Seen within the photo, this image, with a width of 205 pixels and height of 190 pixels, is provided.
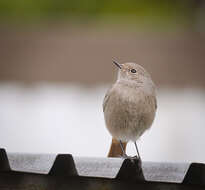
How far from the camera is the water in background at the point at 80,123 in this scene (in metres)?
8.67

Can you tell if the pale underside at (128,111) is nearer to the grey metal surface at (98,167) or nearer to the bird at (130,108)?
the bird at (130,108)

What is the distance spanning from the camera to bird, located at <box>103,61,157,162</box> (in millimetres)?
5176

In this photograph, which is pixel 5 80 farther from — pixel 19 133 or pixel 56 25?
pixel 56 25

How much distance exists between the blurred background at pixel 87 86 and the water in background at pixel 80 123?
0.05ft

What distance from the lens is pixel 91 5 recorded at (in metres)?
10.8

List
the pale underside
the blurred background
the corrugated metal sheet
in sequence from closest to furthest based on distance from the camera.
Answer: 1. the corrugated metal sheet
2. the pale underside
3. the blurred background

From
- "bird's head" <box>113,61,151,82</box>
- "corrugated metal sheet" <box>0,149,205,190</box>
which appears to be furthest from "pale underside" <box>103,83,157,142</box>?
"corrugated metal sheet" <box>0,149,205,190</box>

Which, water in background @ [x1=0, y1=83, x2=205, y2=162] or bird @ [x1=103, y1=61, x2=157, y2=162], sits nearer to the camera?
bird @ [x1=103, y1=61, x2=157, y2=162]

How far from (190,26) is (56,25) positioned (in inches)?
108

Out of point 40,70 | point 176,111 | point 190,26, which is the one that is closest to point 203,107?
point 176,111

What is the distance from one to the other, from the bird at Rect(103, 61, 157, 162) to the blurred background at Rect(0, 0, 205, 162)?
298cm

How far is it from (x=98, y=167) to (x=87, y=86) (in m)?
6.17

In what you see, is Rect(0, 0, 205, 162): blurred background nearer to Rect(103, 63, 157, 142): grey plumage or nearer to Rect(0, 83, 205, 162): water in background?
Rect(0, 83, 205, 162): water in background

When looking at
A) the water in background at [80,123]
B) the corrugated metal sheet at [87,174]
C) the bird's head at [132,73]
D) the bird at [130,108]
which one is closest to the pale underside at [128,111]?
the bird at [130,108]
